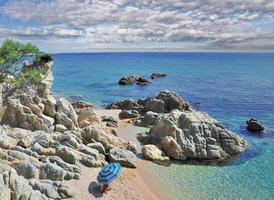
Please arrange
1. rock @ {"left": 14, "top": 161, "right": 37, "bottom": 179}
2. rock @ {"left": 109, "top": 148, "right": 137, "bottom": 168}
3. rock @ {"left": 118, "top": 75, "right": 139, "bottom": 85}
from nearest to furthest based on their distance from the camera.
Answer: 1. rock @ {"left": 14, "top": 161, "right": 37, "bottom": 179}
2. rock @ {"left": 109, "top": 148, "right": 137, "bottom": 168}
3. rock @ {"left": 118, "top": 75, "right": 139, "bottom": 85}

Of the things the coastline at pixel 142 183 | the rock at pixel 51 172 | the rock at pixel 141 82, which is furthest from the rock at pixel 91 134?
the rock at pixel 141 82

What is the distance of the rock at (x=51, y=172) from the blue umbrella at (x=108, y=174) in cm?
353

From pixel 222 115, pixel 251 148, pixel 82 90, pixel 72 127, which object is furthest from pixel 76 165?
pixel 82 90

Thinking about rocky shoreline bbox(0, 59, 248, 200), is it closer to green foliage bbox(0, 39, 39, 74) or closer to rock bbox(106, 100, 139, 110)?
green foliage bbox(0, 39, 39, 74)

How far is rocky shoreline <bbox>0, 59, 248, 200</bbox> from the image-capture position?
125 feet

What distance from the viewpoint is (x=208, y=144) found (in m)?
50.5

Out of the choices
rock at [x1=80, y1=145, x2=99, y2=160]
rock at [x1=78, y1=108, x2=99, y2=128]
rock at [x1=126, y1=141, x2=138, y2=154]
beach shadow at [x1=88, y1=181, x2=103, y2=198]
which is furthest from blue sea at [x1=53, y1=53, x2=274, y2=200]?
rock at [x1=78, y1=108, x2=99, y2=128]

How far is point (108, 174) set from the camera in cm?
3753

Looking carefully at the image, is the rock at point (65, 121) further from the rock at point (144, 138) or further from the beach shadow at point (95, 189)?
the beach shadow at point (95, 189)

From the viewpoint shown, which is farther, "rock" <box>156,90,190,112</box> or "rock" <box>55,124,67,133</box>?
"rock" <box>156,90,190,112</box>

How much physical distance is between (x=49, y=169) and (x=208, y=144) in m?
22.0

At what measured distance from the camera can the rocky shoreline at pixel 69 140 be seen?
125ft

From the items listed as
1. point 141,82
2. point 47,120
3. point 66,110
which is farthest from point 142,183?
point 141,82

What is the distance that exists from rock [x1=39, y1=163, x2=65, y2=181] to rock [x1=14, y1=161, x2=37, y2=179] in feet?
2.98
